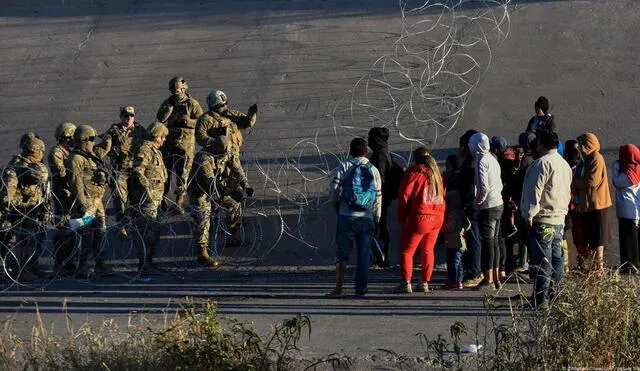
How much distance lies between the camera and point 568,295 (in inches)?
309

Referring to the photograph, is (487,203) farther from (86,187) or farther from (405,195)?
(86,187)

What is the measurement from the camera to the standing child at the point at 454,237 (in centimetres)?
1179

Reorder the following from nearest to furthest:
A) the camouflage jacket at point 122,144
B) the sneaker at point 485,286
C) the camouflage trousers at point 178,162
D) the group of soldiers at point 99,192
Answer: the sneaker at point 485,286 < the group of soldiers at point 99,192 < the camouflage jacket at point 122,144 < the camouflage trousers at point 178,162

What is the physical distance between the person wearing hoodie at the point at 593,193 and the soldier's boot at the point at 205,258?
3.97m

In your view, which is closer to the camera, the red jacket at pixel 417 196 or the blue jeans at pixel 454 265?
the red jacket at pixel 417 196

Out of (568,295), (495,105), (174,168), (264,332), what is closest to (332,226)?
(174,168)

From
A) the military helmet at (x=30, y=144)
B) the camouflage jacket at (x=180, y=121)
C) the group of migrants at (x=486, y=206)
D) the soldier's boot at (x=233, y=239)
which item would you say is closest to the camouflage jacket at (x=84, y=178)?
the military helmet at (x=30, y=144)

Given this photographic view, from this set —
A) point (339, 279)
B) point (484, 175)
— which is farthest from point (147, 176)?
point (484, 175)

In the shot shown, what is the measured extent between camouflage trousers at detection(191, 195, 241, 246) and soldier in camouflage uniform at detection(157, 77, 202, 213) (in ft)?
3.79

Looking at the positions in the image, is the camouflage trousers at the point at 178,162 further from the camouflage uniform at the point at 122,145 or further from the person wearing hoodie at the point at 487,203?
the person wearing hoodie at the point at 487,203

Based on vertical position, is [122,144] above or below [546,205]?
above

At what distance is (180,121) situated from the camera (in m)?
14.4

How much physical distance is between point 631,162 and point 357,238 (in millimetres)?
3067

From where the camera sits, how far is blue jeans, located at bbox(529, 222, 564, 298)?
34.2 feet
